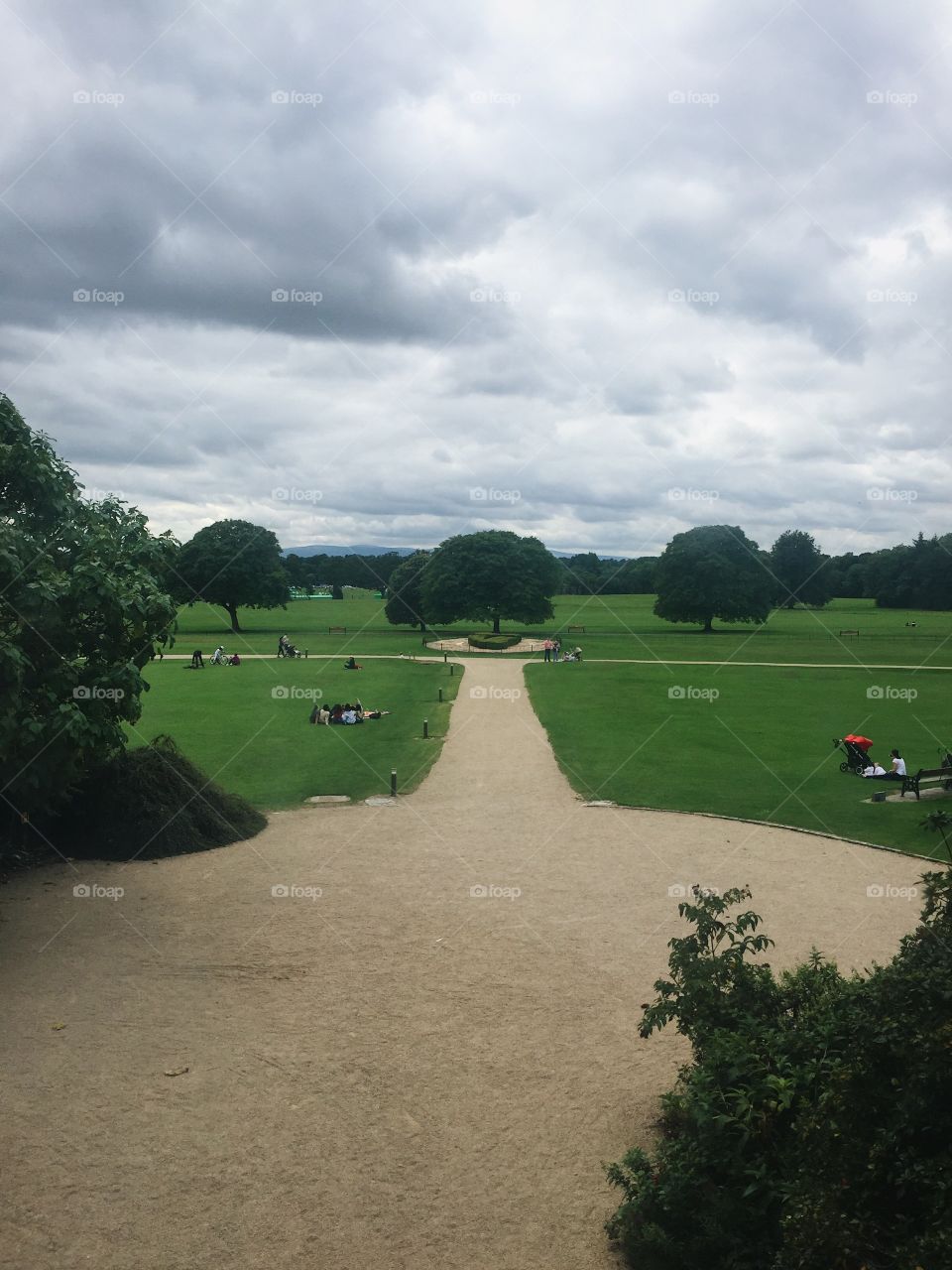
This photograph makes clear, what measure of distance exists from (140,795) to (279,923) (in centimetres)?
550

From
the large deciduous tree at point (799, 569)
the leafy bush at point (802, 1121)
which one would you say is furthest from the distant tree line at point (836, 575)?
the leafy bush at point (802, 1121)

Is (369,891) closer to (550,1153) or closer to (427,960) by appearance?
(427,960)

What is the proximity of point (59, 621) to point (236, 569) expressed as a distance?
6079 cm

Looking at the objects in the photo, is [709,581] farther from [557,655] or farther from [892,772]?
[892,772]

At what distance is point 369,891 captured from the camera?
15.0m

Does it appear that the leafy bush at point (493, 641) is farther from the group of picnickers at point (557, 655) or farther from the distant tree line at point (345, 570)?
the distant tree line at point (345, 570)

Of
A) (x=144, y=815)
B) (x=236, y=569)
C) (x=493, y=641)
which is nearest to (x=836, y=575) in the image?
(x=493, y=641)

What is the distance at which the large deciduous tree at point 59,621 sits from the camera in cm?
1328

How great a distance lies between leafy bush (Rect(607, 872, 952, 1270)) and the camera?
17.8ft

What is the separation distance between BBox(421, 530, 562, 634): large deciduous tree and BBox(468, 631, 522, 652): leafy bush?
3.87m

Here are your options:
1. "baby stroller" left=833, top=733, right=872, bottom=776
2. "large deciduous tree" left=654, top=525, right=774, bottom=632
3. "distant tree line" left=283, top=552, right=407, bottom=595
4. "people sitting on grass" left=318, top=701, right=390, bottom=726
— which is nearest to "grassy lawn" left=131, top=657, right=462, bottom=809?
"people sitting on grass" left=318, top=701, right=390, bottom=726

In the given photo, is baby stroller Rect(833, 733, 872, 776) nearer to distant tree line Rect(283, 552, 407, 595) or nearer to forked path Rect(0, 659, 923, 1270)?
forked path Rect(0, 659, 923, 1270)

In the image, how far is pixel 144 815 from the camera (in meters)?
17.6

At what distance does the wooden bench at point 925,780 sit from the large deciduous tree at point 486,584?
5444cm
